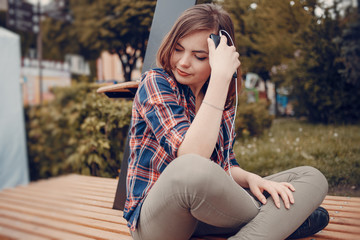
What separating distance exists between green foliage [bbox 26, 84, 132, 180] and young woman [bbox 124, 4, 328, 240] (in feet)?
5.48

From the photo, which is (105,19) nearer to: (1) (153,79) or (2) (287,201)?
(1) (153,79)

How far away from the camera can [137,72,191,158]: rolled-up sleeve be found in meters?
1.29

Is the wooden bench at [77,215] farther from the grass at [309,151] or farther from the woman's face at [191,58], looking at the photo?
the woman's face at [191,58]

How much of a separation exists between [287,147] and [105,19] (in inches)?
107

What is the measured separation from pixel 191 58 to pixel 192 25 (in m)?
0.15

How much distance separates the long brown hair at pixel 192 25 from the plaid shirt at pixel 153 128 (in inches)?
3.2

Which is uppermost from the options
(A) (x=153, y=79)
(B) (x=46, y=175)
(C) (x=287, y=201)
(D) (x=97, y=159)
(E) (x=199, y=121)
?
(A) (x=153, y=79)

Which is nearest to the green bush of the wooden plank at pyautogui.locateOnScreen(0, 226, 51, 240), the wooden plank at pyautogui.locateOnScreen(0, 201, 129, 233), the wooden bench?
the wooden bench

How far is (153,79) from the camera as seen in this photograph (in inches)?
57.1

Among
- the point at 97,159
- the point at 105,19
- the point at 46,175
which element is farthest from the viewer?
the point at 46,175

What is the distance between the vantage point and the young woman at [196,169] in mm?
1231

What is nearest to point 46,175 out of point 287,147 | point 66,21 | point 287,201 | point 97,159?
point 97,159

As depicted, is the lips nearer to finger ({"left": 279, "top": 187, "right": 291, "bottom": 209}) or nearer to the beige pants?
the beige pants

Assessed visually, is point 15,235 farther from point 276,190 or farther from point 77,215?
point 276,190
